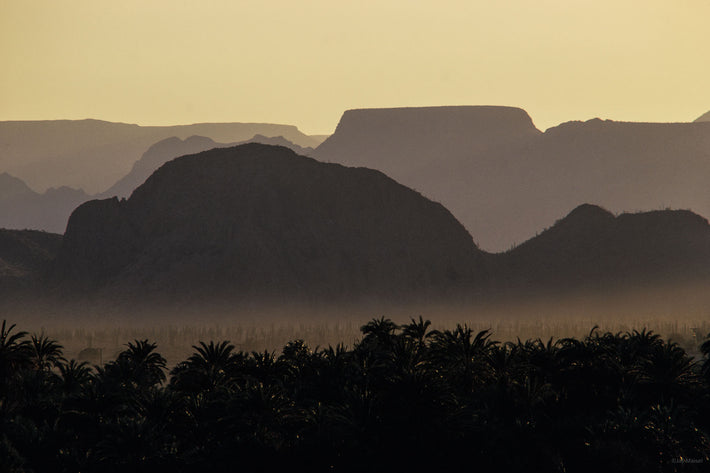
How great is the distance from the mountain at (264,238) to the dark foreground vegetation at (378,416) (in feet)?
349

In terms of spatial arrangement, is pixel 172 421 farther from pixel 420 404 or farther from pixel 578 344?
pixel 578 344

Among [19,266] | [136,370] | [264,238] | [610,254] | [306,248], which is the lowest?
[136,370]

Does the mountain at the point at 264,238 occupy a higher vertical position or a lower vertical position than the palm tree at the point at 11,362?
higher

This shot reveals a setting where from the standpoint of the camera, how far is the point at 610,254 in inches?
7534

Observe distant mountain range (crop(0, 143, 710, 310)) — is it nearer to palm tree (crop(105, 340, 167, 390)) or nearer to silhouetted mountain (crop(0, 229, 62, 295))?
silhouetted mountain (crop(0, 229, 62, 295))

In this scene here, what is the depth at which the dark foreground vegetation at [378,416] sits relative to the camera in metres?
48.0

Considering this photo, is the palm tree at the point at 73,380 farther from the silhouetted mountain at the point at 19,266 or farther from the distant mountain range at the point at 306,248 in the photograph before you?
the silhouetted mountain at the point at 19,266

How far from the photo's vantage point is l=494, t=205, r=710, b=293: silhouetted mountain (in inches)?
7397

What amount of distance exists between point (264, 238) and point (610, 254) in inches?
2672

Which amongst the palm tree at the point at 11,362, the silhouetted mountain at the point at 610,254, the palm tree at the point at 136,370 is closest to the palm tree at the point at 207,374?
the palm tree at the point at 136,370

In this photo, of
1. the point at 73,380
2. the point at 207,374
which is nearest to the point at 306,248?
the point at 73,380

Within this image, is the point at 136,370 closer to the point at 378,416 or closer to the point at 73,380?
the point at 73,380

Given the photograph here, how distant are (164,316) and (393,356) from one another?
360 ft

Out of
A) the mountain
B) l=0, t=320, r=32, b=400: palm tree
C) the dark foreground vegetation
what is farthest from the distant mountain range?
the dark foreground vegetation
